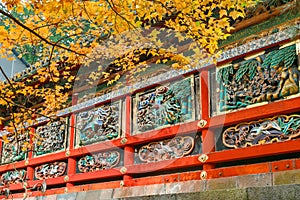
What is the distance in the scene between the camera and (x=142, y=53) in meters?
7.24

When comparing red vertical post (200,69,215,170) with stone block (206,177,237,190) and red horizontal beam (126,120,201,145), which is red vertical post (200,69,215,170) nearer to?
red horizontal beam (126,120,201,145)

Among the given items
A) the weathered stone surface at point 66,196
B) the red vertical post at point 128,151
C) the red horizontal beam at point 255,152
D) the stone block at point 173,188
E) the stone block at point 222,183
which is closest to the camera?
the red horizontal beam at point 255,152

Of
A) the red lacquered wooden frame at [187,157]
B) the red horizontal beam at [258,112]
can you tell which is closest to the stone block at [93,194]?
the red lacquered wooden frame at [187,157]

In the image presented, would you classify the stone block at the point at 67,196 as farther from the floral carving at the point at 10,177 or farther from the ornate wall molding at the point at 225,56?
the floral carving at the point at 10,177

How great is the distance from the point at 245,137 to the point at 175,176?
135 centimetres

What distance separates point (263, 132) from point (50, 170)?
5.05 meters

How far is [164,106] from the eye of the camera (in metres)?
6.88

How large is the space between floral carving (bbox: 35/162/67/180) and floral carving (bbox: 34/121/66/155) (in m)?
0.31

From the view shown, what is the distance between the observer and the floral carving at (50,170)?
858cm

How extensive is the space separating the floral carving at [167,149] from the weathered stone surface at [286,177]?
1.54 meters

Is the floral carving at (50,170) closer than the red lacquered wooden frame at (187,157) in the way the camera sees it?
No

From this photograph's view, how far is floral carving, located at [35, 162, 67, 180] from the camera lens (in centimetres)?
858

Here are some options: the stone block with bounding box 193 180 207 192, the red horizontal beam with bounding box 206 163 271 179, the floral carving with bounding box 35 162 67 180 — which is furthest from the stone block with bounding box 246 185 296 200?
the floral carving with bounding box 35 162 67 180

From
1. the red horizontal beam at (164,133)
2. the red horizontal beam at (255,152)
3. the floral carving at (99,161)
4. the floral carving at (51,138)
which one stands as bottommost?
the red horizontal beam at (255,152)
